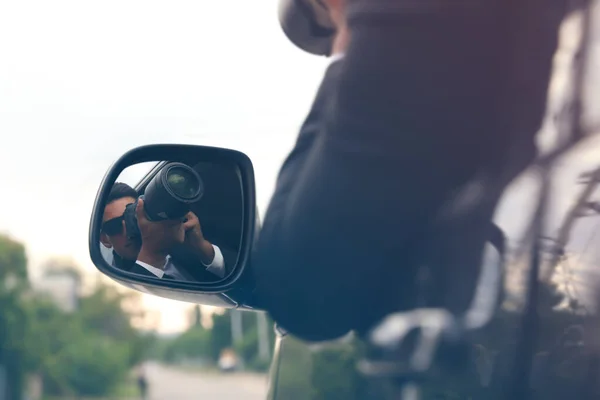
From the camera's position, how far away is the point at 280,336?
5.46ft

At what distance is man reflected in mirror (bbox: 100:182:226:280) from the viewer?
64.1 inches

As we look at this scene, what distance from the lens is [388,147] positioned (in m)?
1.35

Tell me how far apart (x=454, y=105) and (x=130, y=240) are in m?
0.78

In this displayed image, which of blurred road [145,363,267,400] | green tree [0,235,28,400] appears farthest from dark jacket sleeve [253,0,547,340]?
green tree [0,235,28,400]

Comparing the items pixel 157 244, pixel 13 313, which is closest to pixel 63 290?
pixel 13 313

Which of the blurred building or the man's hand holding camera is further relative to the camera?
the blurred building

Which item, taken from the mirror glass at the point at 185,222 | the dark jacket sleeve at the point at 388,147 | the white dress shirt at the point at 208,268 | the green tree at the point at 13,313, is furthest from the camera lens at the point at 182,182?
the green tree at the point at 13,313

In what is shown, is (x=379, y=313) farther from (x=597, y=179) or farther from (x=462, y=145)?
(x=597, y=179)

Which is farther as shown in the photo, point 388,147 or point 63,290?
point 63,290

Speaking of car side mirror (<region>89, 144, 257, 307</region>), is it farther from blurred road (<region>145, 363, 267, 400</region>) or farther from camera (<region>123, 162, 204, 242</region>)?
blurred road (<region>145, 363, 267, 400</region>)

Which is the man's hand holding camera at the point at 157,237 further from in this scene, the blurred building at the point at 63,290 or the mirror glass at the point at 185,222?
the blurred building at the point at 63,290

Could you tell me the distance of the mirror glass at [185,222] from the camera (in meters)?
1.62

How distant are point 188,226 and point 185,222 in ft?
0.04

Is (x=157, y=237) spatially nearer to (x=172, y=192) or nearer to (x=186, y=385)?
(x=172, y=192)
